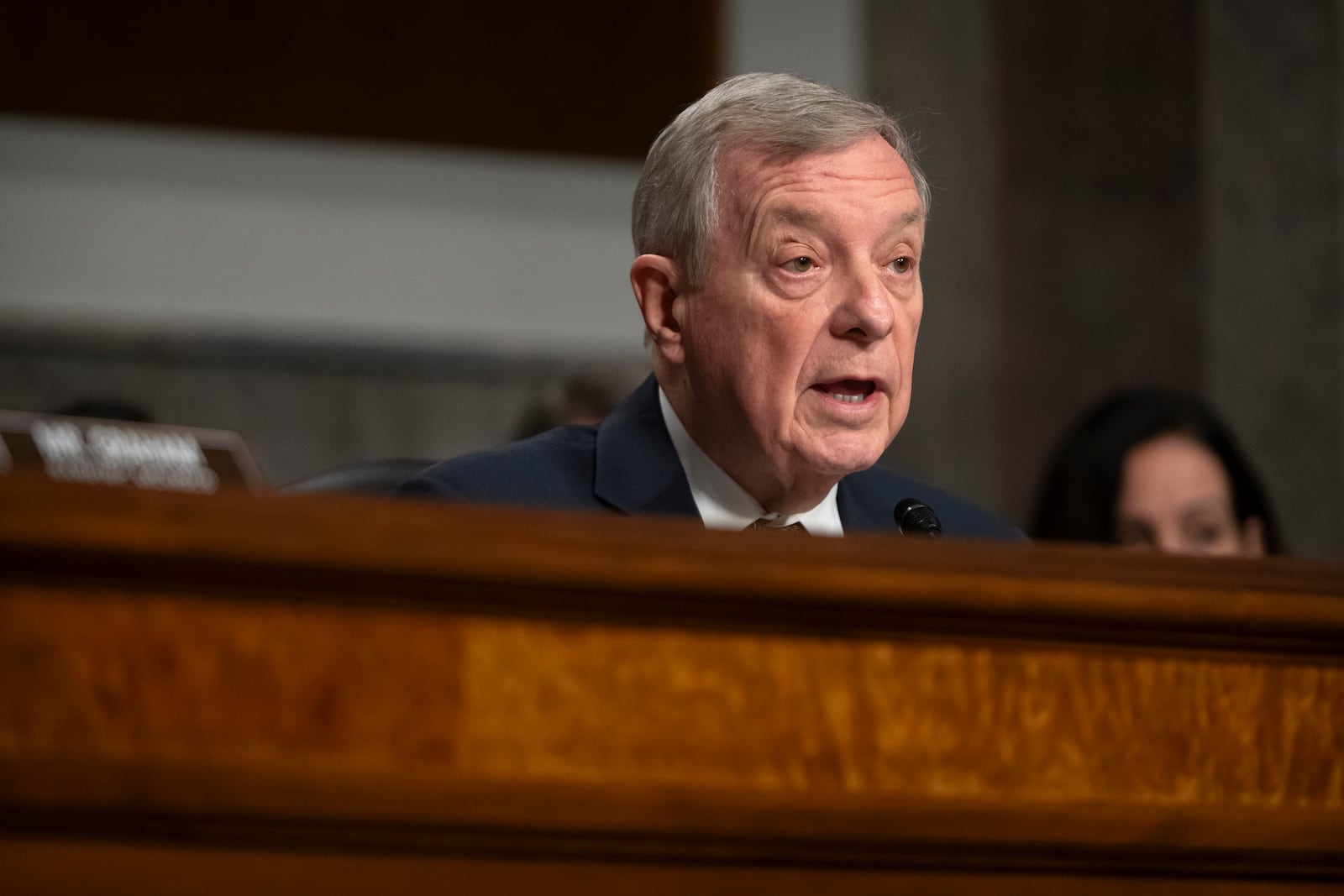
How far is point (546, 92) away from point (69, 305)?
133 cm

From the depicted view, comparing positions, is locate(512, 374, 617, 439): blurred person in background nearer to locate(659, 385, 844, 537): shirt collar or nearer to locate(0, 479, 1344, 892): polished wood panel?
locate(659, 385, 844, 537): shirt collar

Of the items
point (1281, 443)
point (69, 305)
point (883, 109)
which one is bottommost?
point (1281, 443)

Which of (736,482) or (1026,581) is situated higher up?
(1026,581)

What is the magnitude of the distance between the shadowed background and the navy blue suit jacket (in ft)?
7.27

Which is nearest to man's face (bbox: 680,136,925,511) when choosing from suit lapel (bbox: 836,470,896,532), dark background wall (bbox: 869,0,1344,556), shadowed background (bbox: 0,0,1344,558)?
suit lapel (bbox: 836,470,896,532)

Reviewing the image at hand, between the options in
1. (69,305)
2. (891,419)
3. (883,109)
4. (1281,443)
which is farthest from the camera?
(1281,443)

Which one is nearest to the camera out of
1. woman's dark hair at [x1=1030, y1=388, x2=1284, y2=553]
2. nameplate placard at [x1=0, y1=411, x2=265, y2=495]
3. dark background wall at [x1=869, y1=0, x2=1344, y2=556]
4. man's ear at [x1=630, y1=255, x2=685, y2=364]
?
nameplate placard at [x1=0, y1=411, x2=265, y2=495]

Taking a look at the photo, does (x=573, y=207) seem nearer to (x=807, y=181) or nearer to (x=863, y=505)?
(x=863, y=505)

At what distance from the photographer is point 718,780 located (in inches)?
33.4

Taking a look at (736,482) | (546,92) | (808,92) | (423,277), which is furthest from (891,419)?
(546,92)

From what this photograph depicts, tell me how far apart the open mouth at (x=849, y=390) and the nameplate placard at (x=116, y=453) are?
0.53 metres

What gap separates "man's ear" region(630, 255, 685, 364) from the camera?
5.24ft

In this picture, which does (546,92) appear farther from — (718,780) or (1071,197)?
(718,780)

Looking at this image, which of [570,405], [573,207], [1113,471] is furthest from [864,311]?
[573,207]
